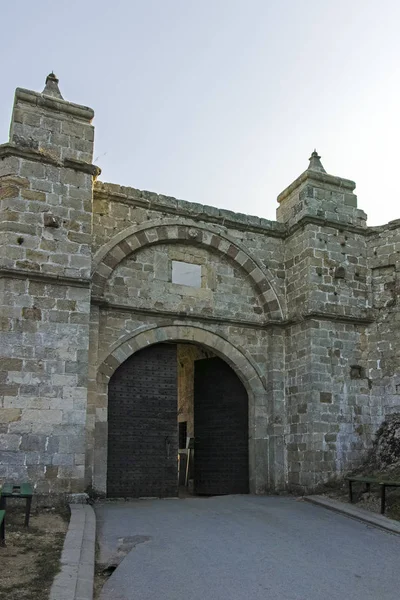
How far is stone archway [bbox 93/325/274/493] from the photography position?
9.27 meters

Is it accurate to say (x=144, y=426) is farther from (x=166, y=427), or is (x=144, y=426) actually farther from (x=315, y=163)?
(x=315, y=163)

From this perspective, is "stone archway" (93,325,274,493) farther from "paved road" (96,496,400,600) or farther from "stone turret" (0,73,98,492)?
"paved road" (96,496,400,600)

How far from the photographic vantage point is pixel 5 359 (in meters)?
7.80

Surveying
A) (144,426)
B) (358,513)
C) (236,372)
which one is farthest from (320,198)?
(358,513)

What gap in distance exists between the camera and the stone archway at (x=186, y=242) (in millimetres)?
9422

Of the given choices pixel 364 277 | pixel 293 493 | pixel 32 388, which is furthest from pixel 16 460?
pixel 364 277

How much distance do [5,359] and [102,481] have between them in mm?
2389

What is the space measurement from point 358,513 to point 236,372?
132 inches

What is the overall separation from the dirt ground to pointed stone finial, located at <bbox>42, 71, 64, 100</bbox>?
19.5 feet

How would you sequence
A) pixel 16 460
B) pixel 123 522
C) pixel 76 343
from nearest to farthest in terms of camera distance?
1. pixel 123 522
2. pixel 16 460
3. pixel 76 343

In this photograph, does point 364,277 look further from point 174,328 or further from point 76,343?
point 76,343

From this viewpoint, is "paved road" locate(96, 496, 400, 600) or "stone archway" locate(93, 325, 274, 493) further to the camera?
"stone archway" locate(93, 325, 274, 493)

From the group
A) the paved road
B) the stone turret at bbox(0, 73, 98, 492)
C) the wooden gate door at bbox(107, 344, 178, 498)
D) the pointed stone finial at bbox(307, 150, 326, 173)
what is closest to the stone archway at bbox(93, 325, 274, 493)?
the wooden gate door at bbox(107, 344, 178, 498)

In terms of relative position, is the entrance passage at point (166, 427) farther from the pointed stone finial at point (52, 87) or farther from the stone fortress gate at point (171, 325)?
the pointed stone finial at point (52, 87)
